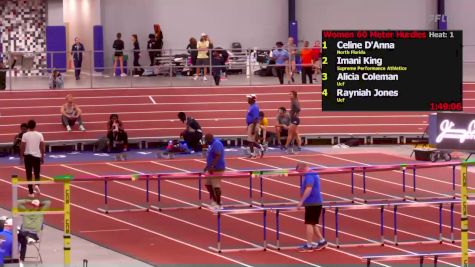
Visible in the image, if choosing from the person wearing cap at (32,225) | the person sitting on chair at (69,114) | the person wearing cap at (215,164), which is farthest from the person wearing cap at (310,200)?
the person sitting on chair at (69,114)

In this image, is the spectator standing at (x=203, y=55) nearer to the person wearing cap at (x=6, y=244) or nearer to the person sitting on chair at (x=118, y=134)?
the person sitting on chair at (x=118, y=134)

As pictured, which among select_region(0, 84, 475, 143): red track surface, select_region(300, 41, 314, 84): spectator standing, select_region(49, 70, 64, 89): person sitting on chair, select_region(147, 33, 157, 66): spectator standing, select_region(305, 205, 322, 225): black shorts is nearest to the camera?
select_region(305, 205, 322, 225): black shorts

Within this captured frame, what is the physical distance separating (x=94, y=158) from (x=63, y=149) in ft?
6.97

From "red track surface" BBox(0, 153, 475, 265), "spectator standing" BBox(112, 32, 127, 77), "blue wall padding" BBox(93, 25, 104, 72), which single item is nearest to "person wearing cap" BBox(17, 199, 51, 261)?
"red track surface" BBox(0, 153, 475, 265)

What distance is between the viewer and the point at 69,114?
38.1 meters

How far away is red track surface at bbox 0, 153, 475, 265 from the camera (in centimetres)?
2319

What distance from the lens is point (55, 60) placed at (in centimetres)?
4803

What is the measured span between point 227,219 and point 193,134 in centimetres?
974

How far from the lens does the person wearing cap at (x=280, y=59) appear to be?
42756 mm

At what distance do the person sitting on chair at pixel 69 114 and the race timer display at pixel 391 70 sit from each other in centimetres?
1666

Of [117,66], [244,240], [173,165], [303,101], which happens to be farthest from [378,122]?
[244,240]

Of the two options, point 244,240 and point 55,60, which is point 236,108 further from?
point 244,240

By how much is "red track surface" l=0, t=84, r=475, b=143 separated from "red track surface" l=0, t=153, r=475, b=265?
3747mm

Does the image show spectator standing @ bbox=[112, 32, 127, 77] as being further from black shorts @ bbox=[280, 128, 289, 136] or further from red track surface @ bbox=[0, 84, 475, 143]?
black shorts @ bbox=[280, 128, 289, 136]
